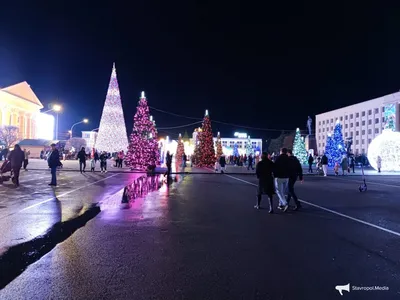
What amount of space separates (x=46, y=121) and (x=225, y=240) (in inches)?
3336

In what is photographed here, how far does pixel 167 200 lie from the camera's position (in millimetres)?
11820

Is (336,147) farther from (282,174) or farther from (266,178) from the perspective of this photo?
(266,178)

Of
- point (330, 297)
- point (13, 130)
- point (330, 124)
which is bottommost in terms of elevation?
point (330, 297)

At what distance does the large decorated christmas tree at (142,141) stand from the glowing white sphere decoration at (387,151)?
70.0 feet

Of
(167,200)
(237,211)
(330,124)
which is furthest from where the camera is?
(330,124)

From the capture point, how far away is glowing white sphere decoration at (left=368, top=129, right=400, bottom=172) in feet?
109

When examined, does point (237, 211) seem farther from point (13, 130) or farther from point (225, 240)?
point (13, 130)

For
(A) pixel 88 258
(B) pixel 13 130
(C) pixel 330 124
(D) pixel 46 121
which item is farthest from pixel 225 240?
(C) pixel 330 124

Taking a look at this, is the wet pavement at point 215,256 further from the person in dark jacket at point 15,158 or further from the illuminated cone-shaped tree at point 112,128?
the illuminated cone-shaped tree at point 112,128

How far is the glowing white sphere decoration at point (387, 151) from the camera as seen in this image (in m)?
33.2

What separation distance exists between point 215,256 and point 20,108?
77.1 meters

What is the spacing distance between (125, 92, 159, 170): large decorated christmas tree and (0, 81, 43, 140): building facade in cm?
4099

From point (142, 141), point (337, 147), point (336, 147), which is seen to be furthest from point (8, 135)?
point (337, 147)

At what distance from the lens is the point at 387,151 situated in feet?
111
